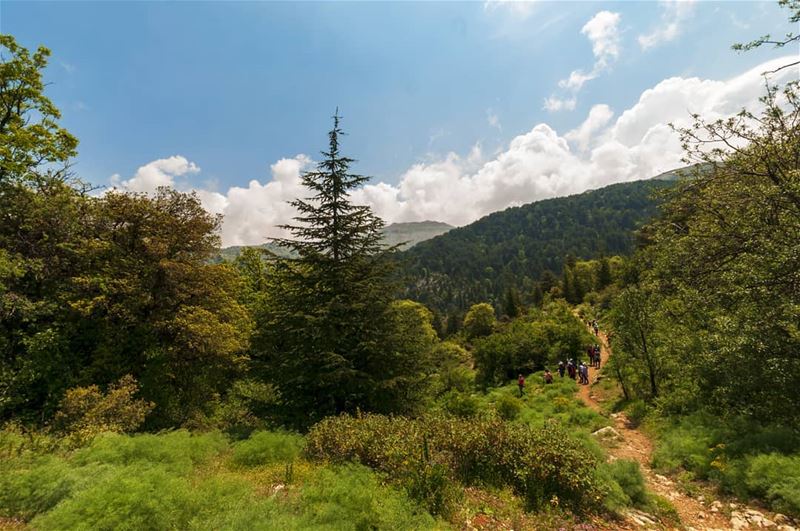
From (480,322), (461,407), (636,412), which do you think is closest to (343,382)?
(461,407)

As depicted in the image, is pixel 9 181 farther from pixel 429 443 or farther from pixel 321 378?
Answer: pixel 429 443

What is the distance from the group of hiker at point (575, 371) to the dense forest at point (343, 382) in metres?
2.43

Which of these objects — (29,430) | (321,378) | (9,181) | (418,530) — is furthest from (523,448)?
(9,181)

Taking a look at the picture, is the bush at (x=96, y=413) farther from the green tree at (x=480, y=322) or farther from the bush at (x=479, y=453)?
the green tree at (x=480, y=322)

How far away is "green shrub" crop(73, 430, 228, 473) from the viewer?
7574mm

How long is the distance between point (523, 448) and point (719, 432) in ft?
23.5

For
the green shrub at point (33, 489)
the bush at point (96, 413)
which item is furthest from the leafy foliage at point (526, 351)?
the green shrub at point (33, 489)

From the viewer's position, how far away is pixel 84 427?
10234 millimetres

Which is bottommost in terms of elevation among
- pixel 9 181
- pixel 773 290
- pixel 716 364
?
pixel 716 364

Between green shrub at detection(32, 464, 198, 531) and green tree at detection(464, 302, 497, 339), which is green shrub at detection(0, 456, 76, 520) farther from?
green tree at detection(464, 302, 497, 339)

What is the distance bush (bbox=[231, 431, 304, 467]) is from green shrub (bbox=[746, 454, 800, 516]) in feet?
35.4

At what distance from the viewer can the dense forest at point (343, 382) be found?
6.72m

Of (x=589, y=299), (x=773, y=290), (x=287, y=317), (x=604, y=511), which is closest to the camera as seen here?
(x=604, y=511)

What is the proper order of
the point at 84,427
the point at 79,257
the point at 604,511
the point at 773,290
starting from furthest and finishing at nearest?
the point at 79,257, the point at 84,427, the point at 773,290, the point at 604,511
